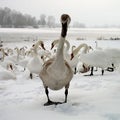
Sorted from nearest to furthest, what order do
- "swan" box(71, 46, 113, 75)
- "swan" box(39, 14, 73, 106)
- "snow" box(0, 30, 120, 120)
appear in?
"snow" box(0, 30, 120, 120)
"swan" box(39, 14, 73, 106)
"swan" box(71, 46, 113, 75)

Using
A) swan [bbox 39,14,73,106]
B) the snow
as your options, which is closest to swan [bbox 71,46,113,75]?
the snow

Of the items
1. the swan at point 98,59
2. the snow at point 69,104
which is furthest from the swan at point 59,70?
the swan at point 98,59

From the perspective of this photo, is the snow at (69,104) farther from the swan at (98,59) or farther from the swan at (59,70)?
the swan at (98,59)

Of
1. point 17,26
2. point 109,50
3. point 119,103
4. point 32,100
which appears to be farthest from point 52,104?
point 17,26

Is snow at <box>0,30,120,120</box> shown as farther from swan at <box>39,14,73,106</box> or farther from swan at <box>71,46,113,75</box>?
swan at <box>71,46,113,75</box>

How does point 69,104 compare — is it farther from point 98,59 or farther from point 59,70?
point 98,59

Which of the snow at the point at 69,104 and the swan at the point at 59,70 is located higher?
the swan at the point at 59,70

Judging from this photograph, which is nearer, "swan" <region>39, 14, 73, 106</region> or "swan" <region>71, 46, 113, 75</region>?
"swan" <region>39, 14, 73, 106</region>

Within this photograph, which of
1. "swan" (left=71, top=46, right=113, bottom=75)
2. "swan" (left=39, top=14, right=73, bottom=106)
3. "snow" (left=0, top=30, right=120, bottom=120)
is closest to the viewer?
"snow" (left=0, top=30, right=120, bottom=120)

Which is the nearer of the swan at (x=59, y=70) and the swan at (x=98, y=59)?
the swan at (x=59, y=70)

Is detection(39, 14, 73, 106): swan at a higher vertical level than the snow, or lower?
higher

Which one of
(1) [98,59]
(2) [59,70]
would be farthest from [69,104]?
(1) [98,59]

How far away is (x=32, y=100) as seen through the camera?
6.08 metres

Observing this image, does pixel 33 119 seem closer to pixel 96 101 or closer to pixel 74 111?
pixel 74 111
